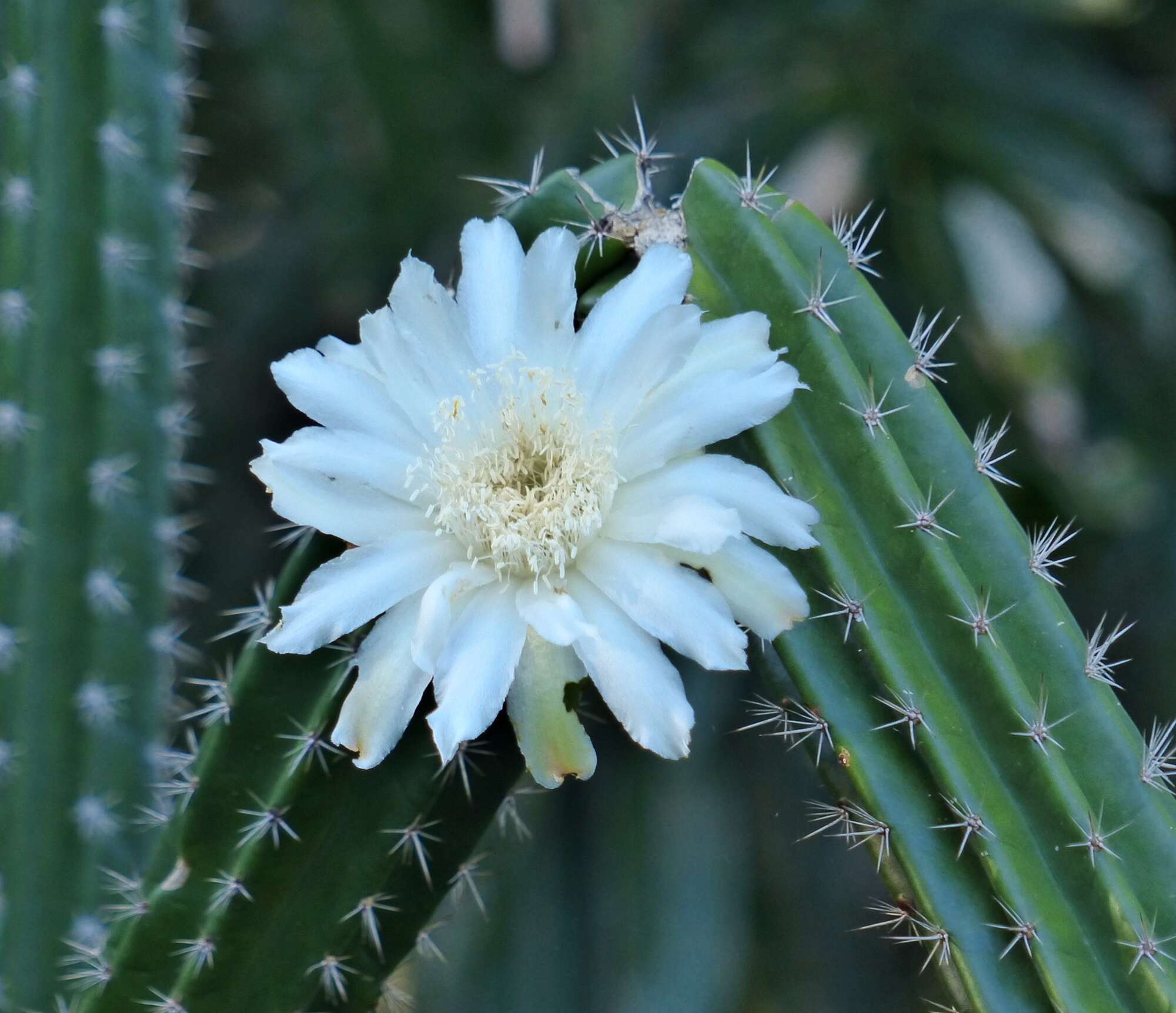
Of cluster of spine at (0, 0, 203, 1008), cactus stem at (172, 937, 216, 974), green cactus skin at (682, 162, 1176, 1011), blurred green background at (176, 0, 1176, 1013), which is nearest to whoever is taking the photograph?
green cactus skin at (682, 162, 1176, 1011)

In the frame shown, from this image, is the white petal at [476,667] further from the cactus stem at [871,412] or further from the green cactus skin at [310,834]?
the cactus stem at [871,412]

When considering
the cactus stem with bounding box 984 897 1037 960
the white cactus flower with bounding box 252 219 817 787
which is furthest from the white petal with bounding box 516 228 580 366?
the cactus stem with bounding box 984 897 1037 960

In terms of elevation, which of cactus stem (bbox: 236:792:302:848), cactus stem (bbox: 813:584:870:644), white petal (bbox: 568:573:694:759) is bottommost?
cactus stem (bbox: 236:792:302:848)

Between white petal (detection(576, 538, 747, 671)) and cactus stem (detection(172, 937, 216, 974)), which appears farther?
cactus stem (detection(172, 937, 216, 974))

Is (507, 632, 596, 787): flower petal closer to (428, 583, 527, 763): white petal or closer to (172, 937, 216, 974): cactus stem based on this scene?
(428, 583, 527, 763): white petal

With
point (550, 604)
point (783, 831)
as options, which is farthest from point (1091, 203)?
point (550, 604)

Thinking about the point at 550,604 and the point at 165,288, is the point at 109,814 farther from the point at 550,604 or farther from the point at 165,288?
the point at 550,604
